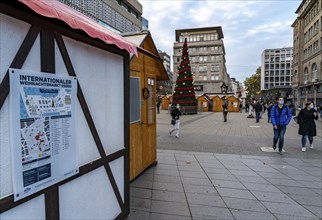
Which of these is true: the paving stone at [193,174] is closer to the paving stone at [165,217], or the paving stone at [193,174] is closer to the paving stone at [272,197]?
the paving stone at [272,197]

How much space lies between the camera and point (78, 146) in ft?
8.05

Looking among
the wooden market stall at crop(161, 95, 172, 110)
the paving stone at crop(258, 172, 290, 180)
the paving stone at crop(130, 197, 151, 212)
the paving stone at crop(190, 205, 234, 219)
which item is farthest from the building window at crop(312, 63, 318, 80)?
the paving stone at crop(130, 197, 151, 212)

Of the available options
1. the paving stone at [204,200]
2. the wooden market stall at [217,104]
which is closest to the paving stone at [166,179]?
the paving stone at [204,200]

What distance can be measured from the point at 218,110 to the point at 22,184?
3716cm

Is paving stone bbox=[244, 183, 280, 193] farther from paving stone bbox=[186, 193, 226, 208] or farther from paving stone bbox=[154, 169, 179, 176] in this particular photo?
paving stone bbox=[154, 169, 179, 176]

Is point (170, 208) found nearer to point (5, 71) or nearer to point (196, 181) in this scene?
point (196, 181)

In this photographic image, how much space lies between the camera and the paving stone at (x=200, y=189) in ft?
15.3

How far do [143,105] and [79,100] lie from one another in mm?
3038

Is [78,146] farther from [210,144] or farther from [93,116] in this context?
[210,144]

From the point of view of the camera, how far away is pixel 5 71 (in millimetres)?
1667

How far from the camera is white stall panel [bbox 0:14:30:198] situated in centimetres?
165

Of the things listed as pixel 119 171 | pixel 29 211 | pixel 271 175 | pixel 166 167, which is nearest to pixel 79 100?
pixel 29 211

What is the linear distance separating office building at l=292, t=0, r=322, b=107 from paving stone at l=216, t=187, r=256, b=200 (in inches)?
1585

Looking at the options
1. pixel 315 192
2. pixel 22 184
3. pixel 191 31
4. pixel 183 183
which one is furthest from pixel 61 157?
pixel 191 31
